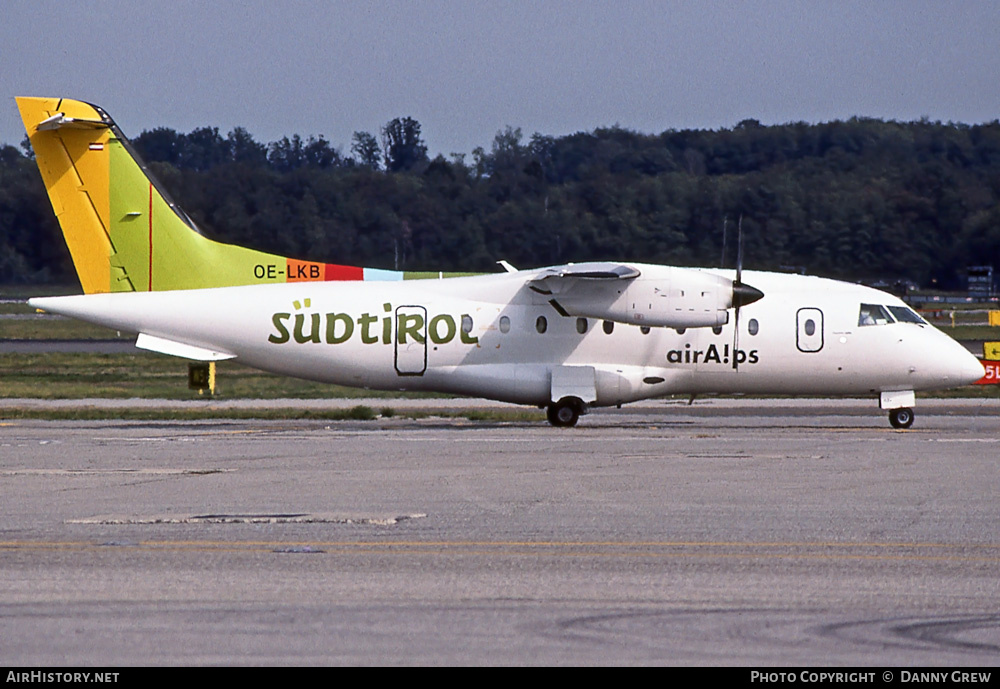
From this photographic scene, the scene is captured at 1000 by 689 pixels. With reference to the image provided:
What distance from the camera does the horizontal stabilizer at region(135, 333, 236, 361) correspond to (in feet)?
80.9

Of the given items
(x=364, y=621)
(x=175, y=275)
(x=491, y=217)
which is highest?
(x=491, y=217)

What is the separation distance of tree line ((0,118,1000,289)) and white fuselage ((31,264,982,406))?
1232 cm

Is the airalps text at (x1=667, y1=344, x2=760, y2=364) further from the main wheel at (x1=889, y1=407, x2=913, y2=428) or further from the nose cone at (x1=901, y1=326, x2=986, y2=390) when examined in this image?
the nose cone at (x1=901, y1=326, x2=986, y2=390)

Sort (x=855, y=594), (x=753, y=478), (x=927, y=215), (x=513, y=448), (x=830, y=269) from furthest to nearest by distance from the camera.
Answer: (x=927, y=215), (x=830, y=269), (x=513, y=448), (x=753, y=478), (x=855, y=594)

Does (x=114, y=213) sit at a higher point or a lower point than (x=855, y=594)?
higher

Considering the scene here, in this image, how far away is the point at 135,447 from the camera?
20.3 meters

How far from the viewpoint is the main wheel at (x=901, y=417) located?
25.4 metres

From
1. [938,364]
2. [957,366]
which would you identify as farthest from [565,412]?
[957,366]

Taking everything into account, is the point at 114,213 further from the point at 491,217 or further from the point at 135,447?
the point at 491,217

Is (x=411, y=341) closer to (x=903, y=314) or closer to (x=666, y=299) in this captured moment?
(x=666, y=299)

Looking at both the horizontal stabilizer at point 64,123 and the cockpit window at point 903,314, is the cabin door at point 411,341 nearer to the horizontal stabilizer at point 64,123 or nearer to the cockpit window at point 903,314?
the horizontal stabilizer at point 64,123

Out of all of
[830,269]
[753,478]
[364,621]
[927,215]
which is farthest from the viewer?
[927,215]

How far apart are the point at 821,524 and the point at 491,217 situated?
32613mm

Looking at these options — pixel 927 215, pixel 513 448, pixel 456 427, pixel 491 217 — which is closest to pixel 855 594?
pixel 513 448
